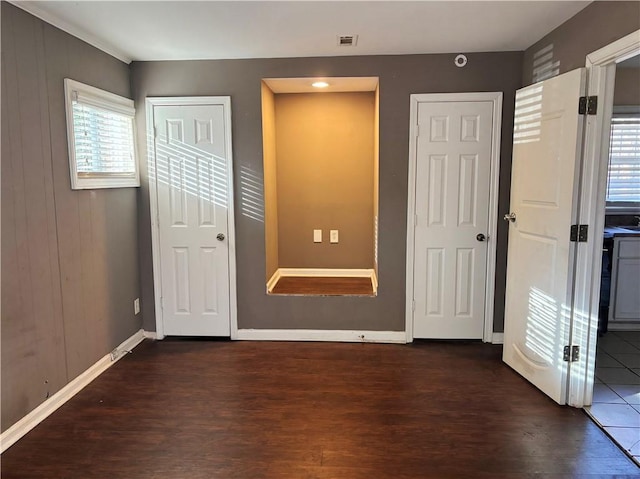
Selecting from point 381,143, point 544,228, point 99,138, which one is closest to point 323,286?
point 381,143

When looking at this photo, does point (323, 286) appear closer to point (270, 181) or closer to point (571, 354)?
point (270, 181)

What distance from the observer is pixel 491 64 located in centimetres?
339

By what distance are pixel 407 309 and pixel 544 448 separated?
156 cm

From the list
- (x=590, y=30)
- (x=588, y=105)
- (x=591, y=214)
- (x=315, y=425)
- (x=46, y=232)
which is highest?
(x=590, y=30)

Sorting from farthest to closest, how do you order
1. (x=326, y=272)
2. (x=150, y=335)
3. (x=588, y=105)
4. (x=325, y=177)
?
(x=326, y=272) < (x=325, y=177) < (x=150, y=335) < (x=588, y=105)

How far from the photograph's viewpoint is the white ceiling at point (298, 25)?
96.6 inches

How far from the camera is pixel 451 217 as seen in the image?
11.7 ft

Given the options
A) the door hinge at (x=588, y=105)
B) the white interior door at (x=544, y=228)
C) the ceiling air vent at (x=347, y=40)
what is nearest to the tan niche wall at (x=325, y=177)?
the ceiling air vent at (x=347, y=40)

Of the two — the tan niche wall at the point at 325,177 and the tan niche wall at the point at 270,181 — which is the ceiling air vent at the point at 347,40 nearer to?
the tan niche wall at the point at 270,181

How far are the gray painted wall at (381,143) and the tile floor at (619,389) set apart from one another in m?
0.85

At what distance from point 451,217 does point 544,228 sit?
2.91 feet

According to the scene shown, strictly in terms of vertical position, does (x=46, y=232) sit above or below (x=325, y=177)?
below

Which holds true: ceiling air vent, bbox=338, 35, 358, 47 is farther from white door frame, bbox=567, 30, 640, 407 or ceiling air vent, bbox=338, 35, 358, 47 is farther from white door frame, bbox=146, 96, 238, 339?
white door frame, bbox=567, 30, 640, 407

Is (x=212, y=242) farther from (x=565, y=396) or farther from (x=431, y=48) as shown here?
(x=565, y=396)
